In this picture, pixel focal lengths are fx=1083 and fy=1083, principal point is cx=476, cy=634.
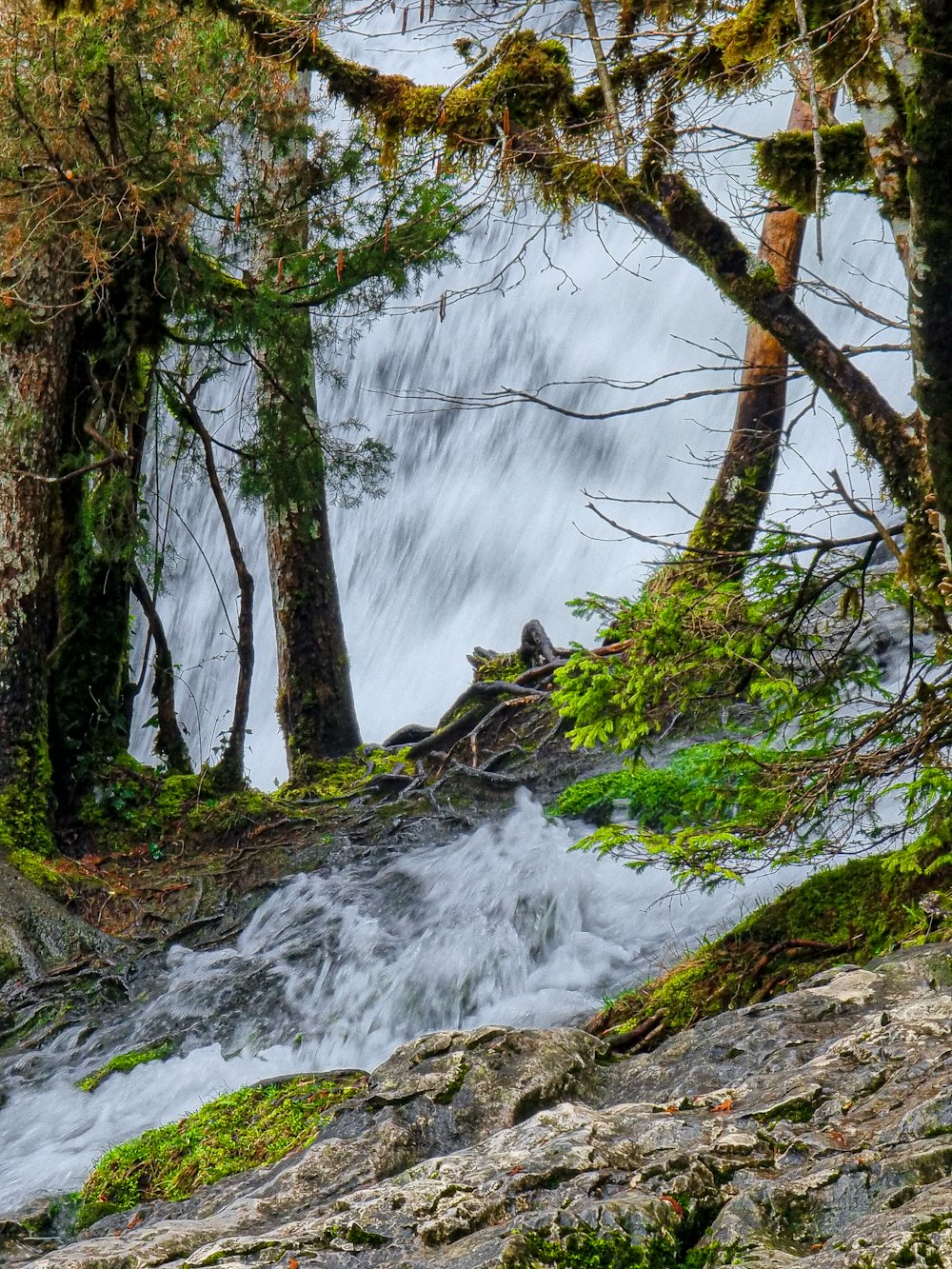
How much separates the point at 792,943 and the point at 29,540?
6.14 meters

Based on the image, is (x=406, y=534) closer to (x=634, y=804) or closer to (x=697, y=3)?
(x=634, y=804)

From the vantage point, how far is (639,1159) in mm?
1967

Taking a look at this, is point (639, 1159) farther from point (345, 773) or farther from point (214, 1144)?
point (345, 773)

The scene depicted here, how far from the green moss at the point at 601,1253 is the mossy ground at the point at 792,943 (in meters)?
1.80

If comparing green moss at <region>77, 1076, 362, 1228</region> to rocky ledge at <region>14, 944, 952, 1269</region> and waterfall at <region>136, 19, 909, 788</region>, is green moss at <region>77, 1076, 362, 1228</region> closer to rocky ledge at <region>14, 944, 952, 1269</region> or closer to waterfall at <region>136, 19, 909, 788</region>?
rocky ledge at <region>14, 944, 952, 1269</region>

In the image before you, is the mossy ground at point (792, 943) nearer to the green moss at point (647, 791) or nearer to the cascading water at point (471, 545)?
the green moss at point (647, 791)

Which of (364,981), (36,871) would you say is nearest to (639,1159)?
(364,981)

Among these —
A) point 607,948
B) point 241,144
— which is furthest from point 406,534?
point 607,948

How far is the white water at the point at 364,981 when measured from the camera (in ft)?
16.2

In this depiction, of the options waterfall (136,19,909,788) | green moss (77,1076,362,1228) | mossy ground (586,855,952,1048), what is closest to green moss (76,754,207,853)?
green moss (77,1076,362,1228)

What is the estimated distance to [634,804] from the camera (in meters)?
6.69

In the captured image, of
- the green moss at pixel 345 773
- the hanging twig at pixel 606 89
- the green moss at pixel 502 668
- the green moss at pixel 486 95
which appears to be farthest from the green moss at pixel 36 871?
the hanging twig at pixel 606 89

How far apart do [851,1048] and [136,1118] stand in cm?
365

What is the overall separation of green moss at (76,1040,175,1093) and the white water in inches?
2.0
